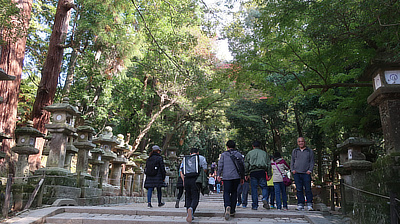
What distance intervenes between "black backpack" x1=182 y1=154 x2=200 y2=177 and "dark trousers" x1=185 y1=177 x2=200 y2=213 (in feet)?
0.34

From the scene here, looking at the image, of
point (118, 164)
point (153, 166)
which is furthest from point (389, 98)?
point (118, 164)

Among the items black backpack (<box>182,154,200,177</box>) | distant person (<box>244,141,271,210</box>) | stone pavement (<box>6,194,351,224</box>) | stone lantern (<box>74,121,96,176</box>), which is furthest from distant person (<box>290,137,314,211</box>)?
stone lantern (<box>74,121,96,176</box>)

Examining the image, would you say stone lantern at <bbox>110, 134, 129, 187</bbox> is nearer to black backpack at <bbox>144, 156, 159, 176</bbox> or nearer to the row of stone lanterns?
the row of stone lanterns

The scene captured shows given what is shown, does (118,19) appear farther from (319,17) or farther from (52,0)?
(319,17)

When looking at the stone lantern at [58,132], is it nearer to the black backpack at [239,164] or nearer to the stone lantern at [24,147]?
the stone lantern at [24,147]

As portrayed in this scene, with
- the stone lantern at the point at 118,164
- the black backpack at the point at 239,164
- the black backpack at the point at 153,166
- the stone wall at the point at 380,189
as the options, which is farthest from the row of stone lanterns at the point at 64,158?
the stone wall at the point at 380,189

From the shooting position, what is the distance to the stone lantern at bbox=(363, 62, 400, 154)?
17.2 feet

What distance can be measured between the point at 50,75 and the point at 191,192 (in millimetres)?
8388

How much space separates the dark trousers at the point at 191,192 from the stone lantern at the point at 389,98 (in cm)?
351

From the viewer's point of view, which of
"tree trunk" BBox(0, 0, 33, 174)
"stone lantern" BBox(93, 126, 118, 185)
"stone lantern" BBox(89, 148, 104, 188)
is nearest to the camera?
"tree trunk" BBox(0, 0, 33, 174)

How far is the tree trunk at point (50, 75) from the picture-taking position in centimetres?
1173

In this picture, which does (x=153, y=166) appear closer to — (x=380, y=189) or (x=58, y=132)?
(x=58, y=132)

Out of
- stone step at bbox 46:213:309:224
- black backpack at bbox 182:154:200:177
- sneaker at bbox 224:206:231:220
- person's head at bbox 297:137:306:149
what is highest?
person's head at bbox 297:137:306:149

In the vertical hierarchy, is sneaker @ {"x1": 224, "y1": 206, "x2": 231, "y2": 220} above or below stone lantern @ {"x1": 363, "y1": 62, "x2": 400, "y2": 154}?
below
